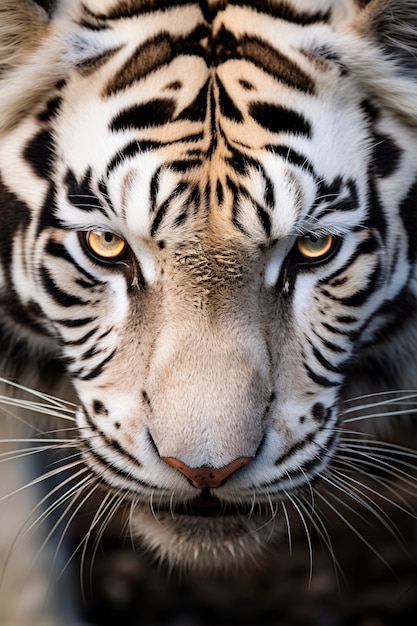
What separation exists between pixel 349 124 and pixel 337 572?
1.18m

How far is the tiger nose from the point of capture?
3.41ft

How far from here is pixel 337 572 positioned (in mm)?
2059

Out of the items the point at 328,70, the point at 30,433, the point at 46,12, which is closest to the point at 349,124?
the point at 328,70

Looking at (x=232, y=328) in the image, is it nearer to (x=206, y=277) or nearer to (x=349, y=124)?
(x=206, y=277)

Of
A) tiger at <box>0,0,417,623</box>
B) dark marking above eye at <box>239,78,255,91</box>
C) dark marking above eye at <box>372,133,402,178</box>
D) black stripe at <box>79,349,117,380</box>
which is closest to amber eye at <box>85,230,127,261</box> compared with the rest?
tiger at <box>0,0,417,623</box>

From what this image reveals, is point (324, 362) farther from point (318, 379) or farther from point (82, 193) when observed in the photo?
point (82, 193)

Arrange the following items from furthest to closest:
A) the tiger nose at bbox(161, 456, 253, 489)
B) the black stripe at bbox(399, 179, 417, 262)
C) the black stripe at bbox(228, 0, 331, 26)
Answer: the black stripe at bbox(399, 179, 417, 262) < the black stripe at bbox(228, 0, 331, 26) < the tiger nose at bbox(161, 456, 253, 489)

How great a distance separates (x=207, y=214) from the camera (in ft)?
3.46

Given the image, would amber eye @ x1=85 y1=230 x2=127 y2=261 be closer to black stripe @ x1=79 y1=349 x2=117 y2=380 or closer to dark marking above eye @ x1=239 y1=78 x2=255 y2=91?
black stripe @ x1=79 y1=349 x2=117 y2=380

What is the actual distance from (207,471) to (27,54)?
52cm

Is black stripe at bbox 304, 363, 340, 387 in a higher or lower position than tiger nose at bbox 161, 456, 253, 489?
higher

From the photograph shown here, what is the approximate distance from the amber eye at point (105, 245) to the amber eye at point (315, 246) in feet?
0.66

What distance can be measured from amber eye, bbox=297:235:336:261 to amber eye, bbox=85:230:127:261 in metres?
0.20

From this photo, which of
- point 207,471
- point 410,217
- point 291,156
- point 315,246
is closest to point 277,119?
point 291,156
